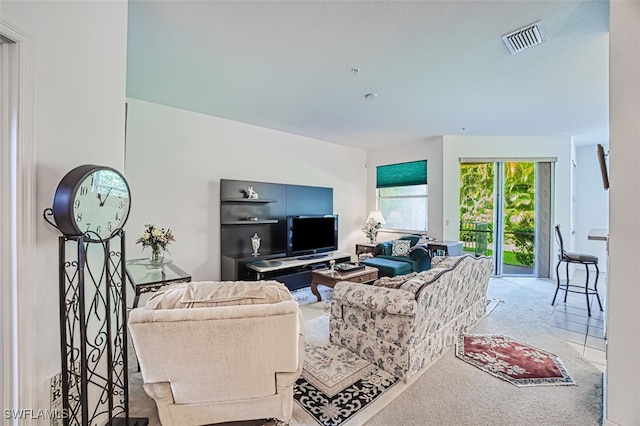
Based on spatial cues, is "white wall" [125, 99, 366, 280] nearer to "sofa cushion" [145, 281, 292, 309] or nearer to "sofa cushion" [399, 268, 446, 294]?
"sofa cushion" [145, 281, 292, 309]

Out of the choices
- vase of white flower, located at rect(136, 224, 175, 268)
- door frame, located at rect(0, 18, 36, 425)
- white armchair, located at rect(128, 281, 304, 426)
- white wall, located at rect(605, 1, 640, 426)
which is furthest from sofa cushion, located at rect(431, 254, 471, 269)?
door frame, located at rect(0, 18, 36, 425)

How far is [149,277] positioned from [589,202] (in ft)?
26.7

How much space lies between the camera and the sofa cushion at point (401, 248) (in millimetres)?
5000

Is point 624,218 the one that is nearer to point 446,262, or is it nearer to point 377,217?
point 446,262

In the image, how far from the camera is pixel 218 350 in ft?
4.72

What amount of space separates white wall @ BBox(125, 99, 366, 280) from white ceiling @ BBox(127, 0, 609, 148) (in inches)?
11.0

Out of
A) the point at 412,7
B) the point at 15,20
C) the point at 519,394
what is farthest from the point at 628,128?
the point at 15,20

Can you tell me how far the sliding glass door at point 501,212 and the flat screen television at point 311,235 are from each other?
2.71 m

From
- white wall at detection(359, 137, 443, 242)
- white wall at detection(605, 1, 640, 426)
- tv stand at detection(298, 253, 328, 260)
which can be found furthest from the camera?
white wall at detection(359, 137, 443, 242)

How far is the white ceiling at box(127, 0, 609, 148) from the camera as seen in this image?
2.07m

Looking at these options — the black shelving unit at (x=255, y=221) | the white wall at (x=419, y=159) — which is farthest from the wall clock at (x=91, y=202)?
the white wall at (x=419, y=159)

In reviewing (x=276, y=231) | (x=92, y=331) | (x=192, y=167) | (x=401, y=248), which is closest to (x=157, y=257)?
(x=92, y=331)

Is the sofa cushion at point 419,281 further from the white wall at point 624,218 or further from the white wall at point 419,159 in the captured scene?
the white wall at point 419,159

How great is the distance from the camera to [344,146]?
21.0ft
